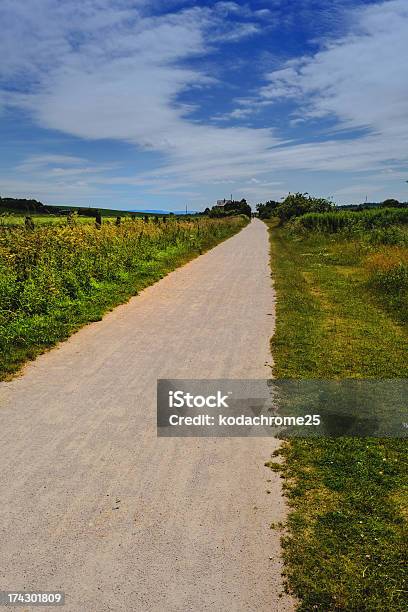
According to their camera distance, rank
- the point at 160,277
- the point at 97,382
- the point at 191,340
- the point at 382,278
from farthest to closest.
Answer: the point at 160,277, the point at 382,278, the point at 191,340, the point at 97,382

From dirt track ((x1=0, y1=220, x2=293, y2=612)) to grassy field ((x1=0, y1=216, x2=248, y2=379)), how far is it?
2.70 feet

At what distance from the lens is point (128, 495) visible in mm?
3660

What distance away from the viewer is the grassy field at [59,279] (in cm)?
764

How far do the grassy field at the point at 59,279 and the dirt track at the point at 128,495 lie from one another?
2.70 feet

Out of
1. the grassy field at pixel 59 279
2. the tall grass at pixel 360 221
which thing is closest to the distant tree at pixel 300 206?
the tall grass at pixel 360 221

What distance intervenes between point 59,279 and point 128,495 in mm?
7576

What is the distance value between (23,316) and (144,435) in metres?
4.91

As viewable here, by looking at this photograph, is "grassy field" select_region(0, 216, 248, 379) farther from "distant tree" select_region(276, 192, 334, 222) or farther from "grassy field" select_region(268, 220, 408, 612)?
"distant tree" select_region(276, 192, 334, 222)

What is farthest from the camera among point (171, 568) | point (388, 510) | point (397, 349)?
point (397, 349)

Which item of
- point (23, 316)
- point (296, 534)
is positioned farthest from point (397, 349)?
point (23, 316)

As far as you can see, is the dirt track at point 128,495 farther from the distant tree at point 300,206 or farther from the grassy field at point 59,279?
the distant tree at point 300,206

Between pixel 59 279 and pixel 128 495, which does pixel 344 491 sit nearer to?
pixel 128 495

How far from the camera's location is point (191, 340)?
779 cm

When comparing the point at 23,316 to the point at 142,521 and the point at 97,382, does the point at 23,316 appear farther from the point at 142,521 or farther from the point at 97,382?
the point at 142,521
